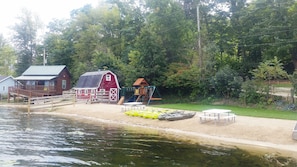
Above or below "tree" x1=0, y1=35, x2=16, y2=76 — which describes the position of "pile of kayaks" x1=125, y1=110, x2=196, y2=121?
below

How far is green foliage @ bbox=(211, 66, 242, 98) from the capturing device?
28.0m

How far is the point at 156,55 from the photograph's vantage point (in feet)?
111

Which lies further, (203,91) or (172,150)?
(203,91)

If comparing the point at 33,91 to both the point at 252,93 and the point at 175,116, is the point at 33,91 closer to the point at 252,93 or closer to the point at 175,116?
the point at 175,116

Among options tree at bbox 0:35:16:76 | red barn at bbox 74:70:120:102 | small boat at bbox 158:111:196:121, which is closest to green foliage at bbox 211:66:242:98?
small boat at bbox 158:111:196:121

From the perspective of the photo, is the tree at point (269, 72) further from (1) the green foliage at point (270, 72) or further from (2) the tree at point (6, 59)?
(2) the tree at point (6, 59)

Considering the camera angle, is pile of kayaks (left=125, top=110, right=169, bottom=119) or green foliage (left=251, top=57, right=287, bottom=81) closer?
pile of kayaks (left=125, top=110, right=169, bottom=119)

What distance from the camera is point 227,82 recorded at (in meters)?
28.5

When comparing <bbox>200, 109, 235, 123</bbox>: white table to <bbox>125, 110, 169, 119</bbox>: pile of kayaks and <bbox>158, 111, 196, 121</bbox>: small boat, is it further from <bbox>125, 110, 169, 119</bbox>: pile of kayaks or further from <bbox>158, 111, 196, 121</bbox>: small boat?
<bbox>125, 110, 169, 119</bbox>: pile of kayaks

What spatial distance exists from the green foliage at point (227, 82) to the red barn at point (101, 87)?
12.7 m

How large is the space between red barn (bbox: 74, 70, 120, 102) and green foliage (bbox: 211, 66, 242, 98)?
12687 millimetres

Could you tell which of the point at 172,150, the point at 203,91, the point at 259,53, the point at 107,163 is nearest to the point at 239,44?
the point at 259,53

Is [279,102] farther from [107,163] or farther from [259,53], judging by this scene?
[107,163]

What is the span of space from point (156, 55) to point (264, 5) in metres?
13.9
